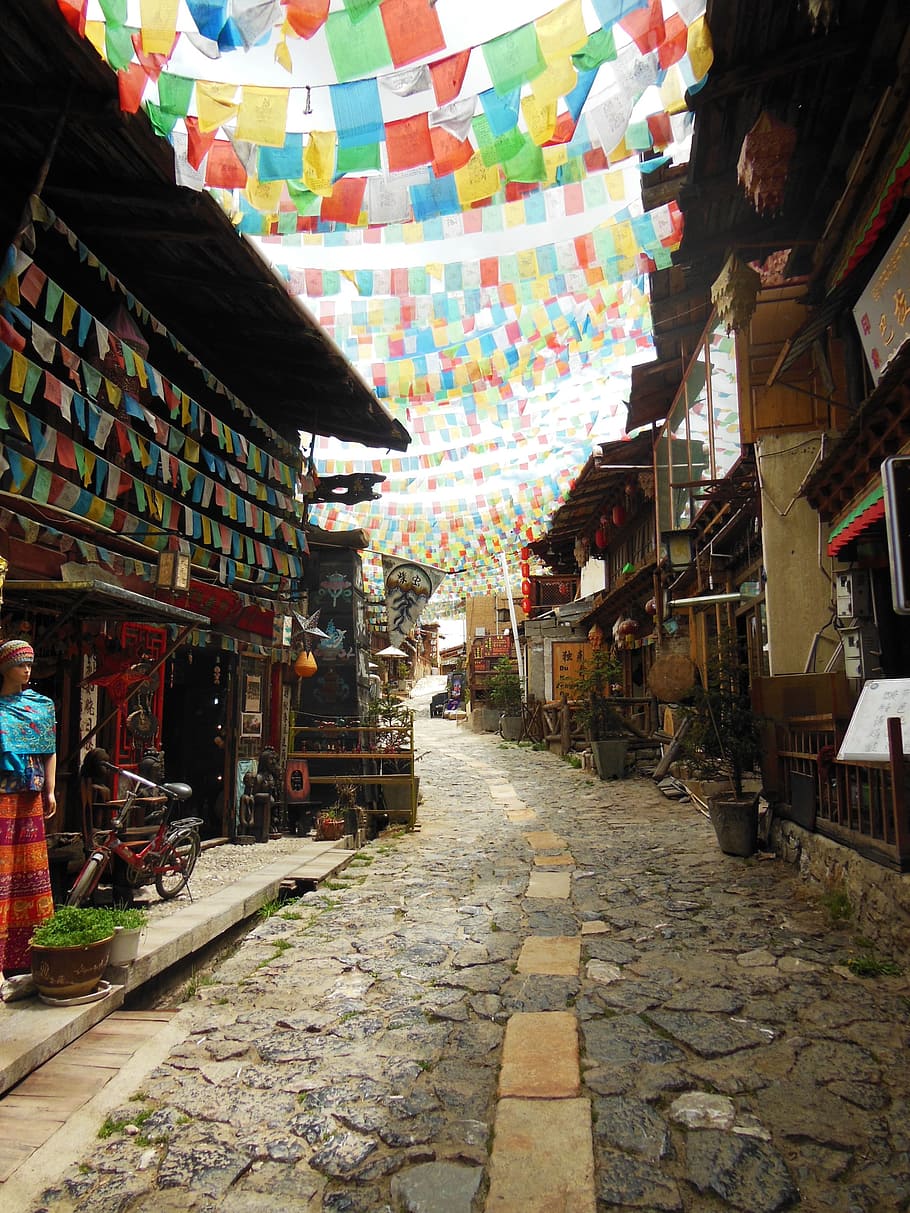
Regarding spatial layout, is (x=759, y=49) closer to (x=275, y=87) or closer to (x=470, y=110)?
(x=470, y=110)

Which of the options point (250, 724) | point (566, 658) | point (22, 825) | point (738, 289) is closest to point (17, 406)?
point (22, 825)

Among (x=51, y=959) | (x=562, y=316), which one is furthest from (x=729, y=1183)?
(x=562, y=316)

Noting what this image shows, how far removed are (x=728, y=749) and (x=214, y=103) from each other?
8597 millimetres

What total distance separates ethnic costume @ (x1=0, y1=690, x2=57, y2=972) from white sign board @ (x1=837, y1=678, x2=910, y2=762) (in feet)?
18.8

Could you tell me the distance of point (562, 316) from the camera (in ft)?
33.8

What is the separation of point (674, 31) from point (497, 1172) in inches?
286

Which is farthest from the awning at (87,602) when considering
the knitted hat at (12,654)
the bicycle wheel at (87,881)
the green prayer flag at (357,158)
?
the green prayer flag at (357,158)

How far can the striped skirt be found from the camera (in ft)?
15.4

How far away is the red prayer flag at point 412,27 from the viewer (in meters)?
4.96

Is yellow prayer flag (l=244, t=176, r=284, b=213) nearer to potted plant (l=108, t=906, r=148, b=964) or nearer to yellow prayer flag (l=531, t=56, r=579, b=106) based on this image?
yellow prayer flag (l=531, t=56, r=579, b=106)

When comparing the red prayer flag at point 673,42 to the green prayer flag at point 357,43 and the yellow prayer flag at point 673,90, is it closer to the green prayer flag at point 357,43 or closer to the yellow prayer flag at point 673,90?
the yellow prayer flag at point 673,90

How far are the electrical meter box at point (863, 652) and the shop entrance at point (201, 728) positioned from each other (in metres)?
8.65

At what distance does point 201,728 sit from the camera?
1155 centimetres

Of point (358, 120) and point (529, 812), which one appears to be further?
point (529, 812)
